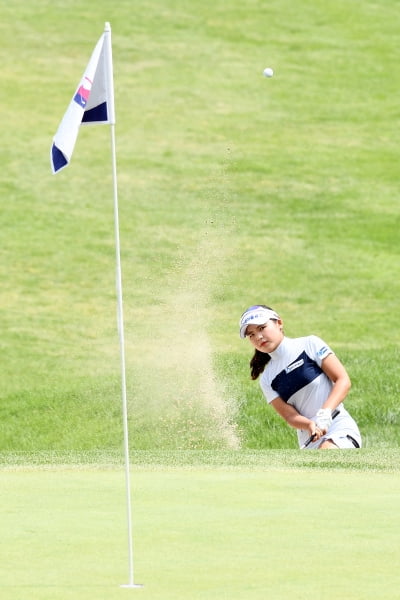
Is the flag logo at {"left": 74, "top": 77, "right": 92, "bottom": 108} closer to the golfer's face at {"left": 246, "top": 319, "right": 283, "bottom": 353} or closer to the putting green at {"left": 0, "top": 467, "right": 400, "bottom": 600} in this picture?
the putting green at {"left": 0, "top": 467, "right": 400, "bottom": 600}

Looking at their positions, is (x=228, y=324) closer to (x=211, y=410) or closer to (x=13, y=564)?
(x=211, y=410)

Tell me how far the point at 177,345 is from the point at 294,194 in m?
9.50

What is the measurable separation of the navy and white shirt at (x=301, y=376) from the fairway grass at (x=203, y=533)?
6.94 ft

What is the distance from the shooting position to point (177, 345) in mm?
19656

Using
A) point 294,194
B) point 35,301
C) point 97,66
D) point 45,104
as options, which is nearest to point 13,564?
point 97,66

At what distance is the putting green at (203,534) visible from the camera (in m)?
5.07

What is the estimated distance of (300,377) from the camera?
10359 mm

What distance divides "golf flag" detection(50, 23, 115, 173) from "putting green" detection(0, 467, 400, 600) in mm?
1700

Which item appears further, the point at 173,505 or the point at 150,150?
the point at 150,150

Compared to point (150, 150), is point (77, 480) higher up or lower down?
higher up

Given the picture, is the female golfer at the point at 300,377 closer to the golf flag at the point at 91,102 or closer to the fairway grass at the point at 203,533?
the fairway grass at the point at 203,533

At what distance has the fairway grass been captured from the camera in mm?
5074

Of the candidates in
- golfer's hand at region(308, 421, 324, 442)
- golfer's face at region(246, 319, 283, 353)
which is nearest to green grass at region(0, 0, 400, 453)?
golfer's face at region(246, 319, 283, 353)

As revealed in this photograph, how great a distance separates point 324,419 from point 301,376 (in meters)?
0.63
